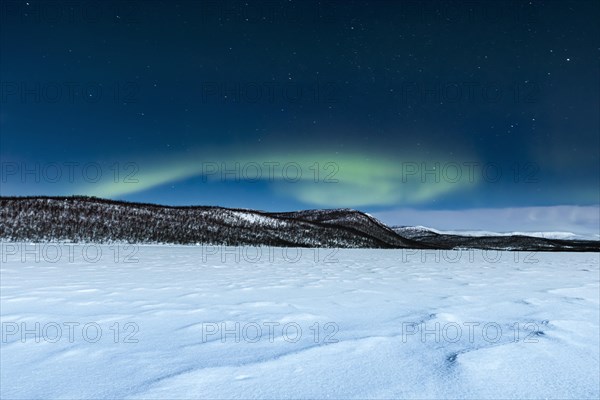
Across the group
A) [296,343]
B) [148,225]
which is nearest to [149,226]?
[148,225]

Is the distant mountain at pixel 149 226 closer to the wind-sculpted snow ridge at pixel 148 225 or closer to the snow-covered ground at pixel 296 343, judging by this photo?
the wind-sculpted snow ridge at pixel 148 225

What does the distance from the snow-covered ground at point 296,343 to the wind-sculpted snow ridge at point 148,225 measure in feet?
72.6

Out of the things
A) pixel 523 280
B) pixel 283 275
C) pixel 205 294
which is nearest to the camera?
pixel 205 294

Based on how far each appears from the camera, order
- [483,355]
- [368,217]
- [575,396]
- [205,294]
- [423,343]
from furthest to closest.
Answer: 1. [368,217]
2. [205,294]
3. [423,343]
4. [483,355]
5. [575,396]

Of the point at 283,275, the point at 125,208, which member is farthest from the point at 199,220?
the point at 283,275

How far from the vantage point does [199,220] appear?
29938 millimetres

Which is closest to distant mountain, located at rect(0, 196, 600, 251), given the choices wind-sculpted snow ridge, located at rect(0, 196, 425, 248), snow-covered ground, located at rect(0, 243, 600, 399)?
wind-sculpted snow ridge, located at rect(0, 196, 425, 248)

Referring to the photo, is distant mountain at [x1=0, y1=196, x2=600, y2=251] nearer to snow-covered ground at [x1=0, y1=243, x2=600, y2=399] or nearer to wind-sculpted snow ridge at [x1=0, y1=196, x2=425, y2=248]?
wind-sculpted snow ridge at [x1=0, y1=196, x2=425, y2=248]

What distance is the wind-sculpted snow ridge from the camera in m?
24.5

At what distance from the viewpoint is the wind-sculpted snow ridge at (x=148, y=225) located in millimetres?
24453

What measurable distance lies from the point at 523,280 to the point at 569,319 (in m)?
3.19

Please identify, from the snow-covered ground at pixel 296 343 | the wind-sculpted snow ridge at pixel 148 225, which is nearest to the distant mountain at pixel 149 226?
the wind-sculpted snow ridge at pixel 148 225

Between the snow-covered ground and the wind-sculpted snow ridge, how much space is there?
2212 cm

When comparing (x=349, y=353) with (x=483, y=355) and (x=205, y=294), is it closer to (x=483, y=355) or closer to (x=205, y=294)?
(x=483, y=355)
